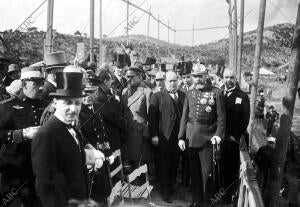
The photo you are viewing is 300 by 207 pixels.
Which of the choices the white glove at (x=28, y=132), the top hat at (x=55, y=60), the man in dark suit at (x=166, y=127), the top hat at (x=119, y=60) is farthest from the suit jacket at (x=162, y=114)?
the top hat at (x=119, y=60)

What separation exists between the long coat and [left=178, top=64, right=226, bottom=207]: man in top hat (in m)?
0.69

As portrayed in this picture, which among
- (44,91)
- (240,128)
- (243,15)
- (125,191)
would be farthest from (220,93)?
(243,15)

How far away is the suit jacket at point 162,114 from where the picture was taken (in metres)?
7.04

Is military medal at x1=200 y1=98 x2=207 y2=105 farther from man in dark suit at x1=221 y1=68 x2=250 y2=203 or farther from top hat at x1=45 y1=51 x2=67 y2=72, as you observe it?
top hat at x1=45 y1=51 x2=67 y2=72

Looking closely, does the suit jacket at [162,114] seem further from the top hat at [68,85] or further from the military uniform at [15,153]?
the top hat at [68,85]

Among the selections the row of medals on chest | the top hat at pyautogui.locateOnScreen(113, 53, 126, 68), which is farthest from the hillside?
the row of medals on chest

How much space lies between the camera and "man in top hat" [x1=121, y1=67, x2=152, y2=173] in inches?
275

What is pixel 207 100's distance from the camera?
6484mm

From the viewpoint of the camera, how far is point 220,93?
6496mm

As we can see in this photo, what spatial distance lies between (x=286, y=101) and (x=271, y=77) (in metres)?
47.5

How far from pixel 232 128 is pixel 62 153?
13.9 feet

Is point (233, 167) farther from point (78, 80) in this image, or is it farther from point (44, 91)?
point (78, 80)

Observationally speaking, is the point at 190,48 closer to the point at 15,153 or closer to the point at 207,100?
the point at 207,100

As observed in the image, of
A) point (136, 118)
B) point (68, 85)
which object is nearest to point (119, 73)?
point (136, 118)
